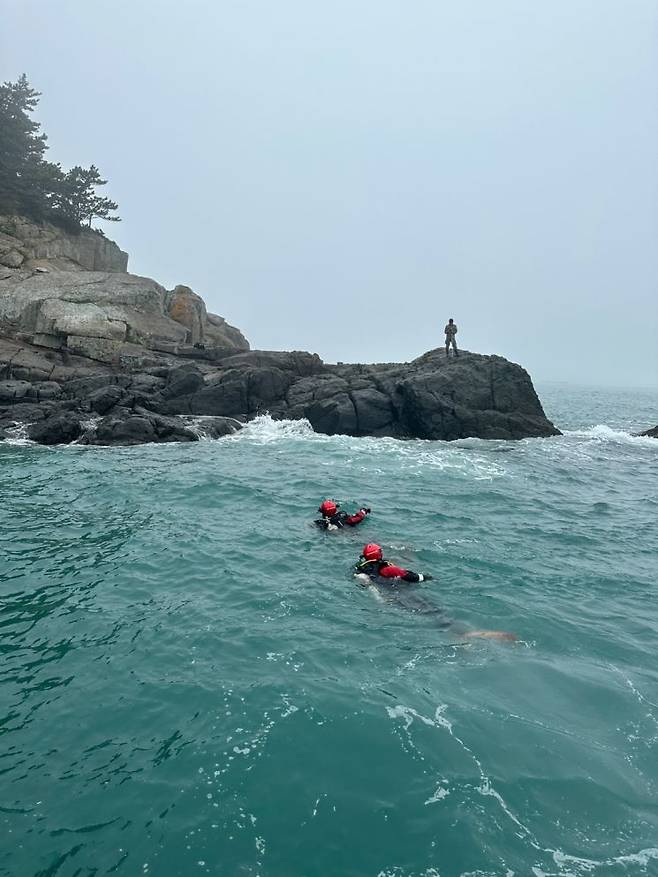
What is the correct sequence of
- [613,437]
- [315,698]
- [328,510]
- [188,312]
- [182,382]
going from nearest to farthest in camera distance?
[315,698]
[328,510]
[182,382]
[613,437]
[188,312]

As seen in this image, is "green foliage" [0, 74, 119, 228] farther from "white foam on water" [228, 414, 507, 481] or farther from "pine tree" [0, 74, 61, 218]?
"white foam on water" [228, 414, 507, 481]

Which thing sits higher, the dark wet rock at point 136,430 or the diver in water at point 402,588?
the dark wet rock at point 136,430

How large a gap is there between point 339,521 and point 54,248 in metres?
48.9

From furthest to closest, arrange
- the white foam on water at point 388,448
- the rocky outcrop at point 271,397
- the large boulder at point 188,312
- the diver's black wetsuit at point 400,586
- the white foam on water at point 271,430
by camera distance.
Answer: the large boulder at point 188,312, the white foam on water at point 271,430, the rocky outcrop at point 271,397, the white foam on water at point 388,448, the diver's black wetsuit at point 400,586

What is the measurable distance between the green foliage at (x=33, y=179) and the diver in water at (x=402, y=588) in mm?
56884

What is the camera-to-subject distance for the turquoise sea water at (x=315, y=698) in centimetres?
613

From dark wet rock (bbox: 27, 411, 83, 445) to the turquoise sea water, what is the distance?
33.0 feet

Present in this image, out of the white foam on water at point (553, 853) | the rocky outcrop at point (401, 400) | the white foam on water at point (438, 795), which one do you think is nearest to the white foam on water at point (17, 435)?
the rocky outcrop at point (401, 400)

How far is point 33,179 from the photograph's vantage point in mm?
54656

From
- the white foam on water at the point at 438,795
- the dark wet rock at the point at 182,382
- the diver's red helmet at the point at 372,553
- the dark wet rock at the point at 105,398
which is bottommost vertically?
the white foam on water at the point at 438,795

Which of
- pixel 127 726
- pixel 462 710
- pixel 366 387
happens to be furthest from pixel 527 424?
pixel 127 726

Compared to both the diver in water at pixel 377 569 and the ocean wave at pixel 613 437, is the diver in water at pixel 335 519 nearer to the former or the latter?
the diver in water at pixel 377 569

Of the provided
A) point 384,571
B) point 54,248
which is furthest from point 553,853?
point 54,248

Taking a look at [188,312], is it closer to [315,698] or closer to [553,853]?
[315,698]
